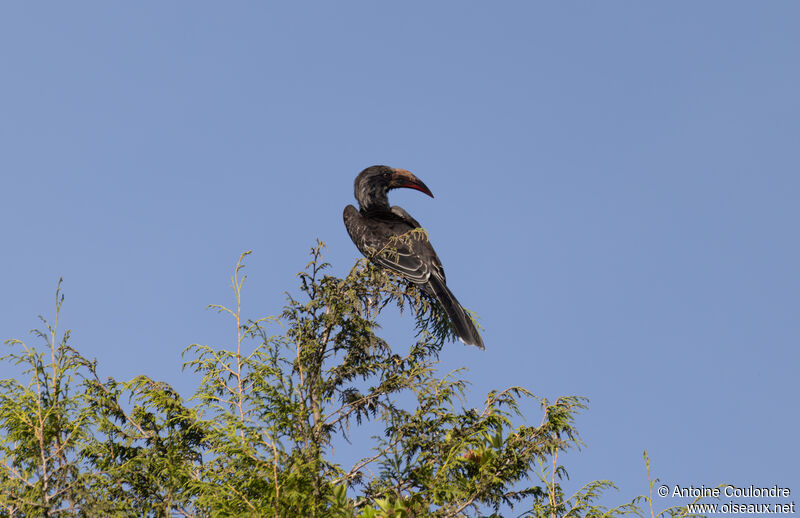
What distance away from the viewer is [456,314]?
9406 millimetres

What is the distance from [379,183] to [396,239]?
317 cm

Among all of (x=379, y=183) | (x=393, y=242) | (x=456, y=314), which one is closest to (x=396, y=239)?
(x=393, y=242)

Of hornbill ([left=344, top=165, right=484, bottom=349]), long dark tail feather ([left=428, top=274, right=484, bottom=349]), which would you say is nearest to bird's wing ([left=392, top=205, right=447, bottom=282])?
hornbill ([left=344, top=165, right=484, bottom=349])

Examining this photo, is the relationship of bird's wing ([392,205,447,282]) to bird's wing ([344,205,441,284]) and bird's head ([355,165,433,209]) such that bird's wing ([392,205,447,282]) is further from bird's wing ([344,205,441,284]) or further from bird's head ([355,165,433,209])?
bird's head ([355,165,433,209])

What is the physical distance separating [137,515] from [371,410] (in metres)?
2.20

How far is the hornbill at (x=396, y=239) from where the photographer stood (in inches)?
368

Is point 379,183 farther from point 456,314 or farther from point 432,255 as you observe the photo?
point 456,314

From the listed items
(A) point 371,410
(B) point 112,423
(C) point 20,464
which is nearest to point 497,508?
(A) point 371,410

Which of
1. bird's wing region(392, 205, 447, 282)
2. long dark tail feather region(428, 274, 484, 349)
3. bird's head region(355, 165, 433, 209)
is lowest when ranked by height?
long dark tail feather region(428, 274, 484, 349)

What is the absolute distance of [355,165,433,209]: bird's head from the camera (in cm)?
1179

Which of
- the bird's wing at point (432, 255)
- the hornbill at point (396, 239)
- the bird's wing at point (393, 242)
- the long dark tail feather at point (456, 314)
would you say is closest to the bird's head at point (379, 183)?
the hornbill at point (396, 239)

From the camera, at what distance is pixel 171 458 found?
23.3 ft

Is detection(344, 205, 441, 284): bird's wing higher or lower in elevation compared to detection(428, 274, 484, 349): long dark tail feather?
higher

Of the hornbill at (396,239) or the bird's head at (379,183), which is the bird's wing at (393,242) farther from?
the bird's head at (379,183)
